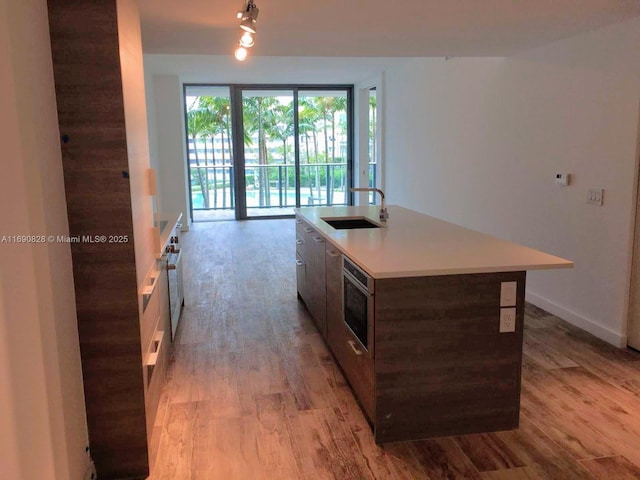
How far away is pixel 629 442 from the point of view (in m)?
2.55

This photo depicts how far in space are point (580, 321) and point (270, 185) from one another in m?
6.96

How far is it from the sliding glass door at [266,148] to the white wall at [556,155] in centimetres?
404

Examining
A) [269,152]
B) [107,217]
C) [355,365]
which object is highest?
[269,152]

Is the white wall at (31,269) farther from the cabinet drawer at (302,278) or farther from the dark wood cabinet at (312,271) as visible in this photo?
the cabinet drawer at (302,278)

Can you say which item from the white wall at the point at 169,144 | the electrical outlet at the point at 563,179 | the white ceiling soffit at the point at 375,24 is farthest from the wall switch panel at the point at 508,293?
the white wall at the point at 169,144

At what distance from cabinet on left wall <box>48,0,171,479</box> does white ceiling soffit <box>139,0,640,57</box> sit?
99 cm

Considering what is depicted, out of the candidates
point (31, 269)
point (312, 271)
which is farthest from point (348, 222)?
point (31, 269)

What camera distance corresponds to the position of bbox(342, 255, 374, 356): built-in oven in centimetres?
249

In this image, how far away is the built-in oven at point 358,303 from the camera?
98.1 inches

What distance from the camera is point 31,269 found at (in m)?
1.67

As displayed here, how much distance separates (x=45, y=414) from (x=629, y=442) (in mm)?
2518

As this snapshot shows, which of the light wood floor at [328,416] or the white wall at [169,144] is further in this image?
the white wall at [169,144]

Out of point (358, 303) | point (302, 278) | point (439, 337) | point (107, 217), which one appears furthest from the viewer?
point (302, 278)

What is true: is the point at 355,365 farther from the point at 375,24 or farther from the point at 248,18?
the point at 375,24
